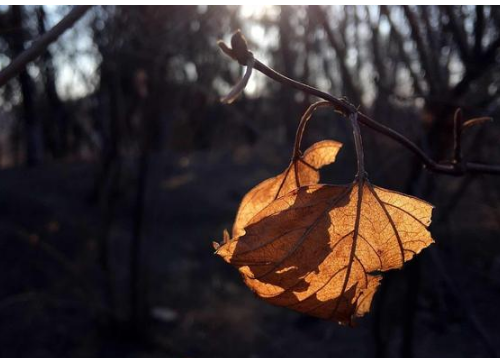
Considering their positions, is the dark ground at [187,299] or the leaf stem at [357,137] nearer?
the leaf stem at [357,137]

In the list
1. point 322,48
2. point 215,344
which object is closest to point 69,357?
point 215,344

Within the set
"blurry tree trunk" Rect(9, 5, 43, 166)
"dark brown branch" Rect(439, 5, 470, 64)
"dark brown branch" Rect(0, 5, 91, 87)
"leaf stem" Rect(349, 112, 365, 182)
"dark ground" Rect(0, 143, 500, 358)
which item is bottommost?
"dark ground" Rect(0, 143, 500, 358)

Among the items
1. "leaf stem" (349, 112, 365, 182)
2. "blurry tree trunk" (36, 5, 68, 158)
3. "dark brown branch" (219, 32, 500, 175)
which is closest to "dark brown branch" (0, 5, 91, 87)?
"dark brown branch" (219, 32, 500, 175)

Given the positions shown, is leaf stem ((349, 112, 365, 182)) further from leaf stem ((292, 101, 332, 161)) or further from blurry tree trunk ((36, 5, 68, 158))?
blurry tree trunk ((36, 5, 68, 158))

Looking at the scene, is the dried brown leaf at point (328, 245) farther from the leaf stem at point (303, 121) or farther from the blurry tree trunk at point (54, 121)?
the blurry tree trunk at point (54, 121)

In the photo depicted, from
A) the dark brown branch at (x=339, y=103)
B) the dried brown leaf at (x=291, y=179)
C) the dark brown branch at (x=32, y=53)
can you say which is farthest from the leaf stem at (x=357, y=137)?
the dark brown branch at (x=32, y=53)

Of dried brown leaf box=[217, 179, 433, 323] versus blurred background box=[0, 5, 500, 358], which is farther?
blurred background box=[0, 5, 500, 358]

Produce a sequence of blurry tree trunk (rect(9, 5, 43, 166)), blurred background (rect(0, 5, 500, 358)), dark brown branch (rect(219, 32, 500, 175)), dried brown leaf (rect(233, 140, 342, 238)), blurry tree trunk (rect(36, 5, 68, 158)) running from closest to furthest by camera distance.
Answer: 1. dark brown branch (rect(219, 32, 500, 175))
2. dried brown leaf (rect(233, 140, 342, 238))
3. blurred background (rect(0, 5, 500, 358))
4. blurry tree trunk (rect(36, 5, 68, 158))
5. blurry tree trunk (rect(9, 5, 43, 166))

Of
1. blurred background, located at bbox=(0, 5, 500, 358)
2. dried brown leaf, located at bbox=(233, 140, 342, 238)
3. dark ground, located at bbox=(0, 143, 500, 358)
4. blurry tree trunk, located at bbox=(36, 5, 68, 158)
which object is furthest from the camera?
blurry tree trunk, located at bbox=(36, 5, 68, 158)
